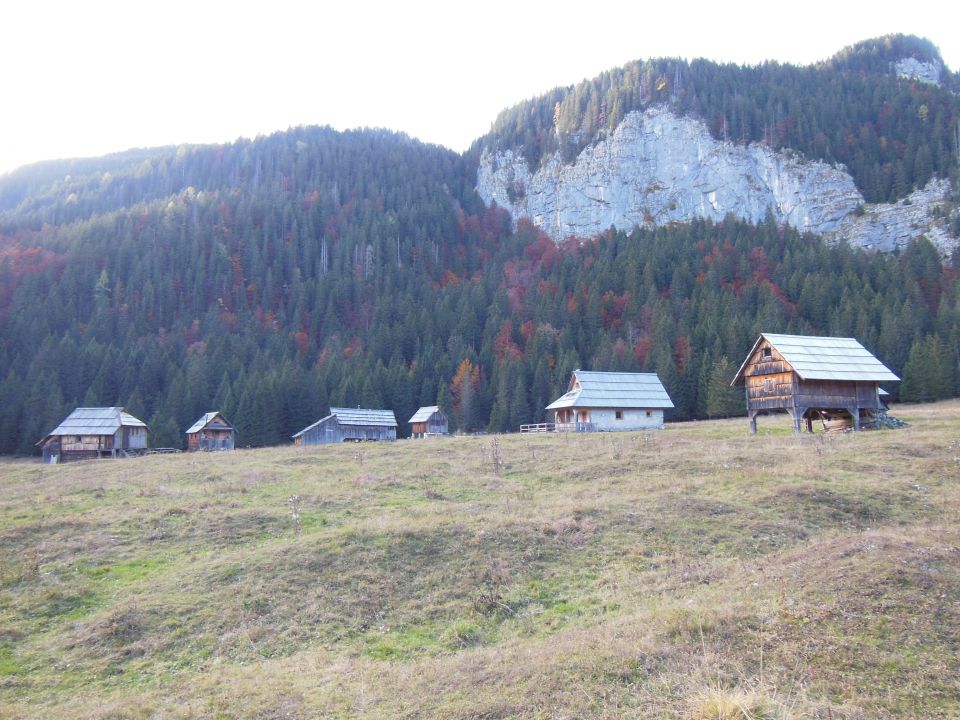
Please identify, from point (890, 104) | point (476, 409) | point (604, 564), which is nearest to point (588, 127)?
point (890, 104)

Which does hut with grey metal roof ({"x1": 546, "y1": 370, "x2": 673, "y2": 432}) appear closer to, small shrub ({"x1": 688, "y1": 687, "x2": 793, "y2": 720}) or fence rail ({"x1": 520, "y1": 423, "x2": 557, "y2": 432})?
fence rail ({"x1": 520, "y1": 423, "x2": 557, "y2": 432})

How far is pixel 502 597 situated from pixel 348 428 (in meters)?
58.2

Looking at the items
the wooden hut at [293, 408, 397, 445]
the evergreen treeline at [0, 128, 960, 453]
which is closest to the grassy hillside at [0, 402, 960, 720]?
the wooden hut at [293, 408, 397, 445]

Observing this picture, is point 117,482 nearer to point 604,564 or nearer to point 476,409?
point 604,564

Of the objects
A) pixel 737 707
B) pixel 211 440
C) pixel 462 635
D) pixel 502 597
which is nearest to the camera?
pixel 737 707

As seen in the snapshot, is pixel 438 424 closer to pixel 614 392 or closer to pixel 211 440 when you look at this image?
pixel 614 392

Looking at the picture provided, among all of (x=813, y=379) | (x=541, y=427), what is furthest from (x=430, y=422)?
(x=813, y=379)

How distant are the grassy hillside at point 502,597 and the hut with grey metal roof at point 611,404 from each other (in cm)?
2937

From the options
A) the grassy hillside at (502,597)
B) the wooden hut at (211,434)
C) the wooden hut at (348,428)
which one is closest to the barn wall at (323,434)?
the wooden hut at (348,428)

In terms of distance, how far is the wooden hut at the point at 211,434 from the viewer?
68863 mm

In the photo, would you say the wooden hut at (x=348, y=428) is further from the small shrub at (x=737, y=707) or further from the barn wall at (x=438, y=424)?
the small shrub at (x=737, y=707)

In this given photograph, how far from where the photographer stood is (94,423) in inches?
2496

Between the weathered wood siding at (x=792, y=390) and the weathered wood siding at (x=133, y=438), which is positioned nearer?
the weathered wood siding at (x=792, y=390)

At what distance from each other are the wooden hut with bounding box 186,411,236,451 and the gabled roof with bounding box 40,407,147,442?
5732 millimetres
